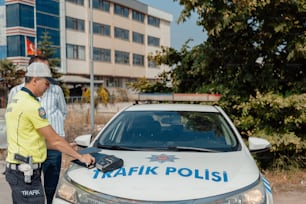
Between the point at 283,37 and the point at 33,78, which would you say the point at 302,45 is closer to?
the point at 283,37

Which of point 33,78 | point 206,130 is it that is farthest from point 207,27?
point 33,78

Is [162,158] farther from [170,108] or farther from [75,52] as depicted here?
[75,52]

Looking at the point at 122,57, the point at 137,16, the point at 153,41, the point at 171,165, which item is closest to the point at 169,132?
the point at 171,165

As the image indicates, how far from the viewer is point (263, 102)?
529cm

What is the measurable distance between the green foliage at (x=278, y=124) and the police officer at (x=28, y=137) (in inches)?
140

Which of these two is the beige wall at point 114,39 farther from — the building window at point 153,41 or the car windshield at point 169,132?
the car windshield at point 169,132

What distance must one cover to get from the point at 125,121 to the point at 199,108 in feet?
2.92

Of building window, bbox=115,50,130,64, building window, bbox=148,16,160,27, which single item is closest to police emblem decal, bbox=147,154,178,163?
building window, bbox=115,50,130,64

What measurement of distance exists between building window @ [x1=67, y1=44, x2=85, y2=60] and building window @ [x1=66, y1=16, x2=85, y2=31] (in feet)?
6.75

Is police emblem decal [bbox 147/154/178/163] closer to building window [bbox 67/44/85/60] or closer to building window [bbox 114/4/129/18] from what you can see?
building window [bbox 67/44/85/60]

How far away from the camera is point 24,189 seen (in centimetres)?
264

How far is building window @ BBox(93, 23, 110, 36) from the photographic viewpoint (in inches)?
1696

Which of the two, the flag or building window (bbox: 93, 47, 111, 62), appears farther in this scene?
building window (bbox: 93, 47, 111, 62)

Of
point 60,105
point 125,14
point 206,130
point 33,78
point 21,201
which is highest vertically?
point 125,14
